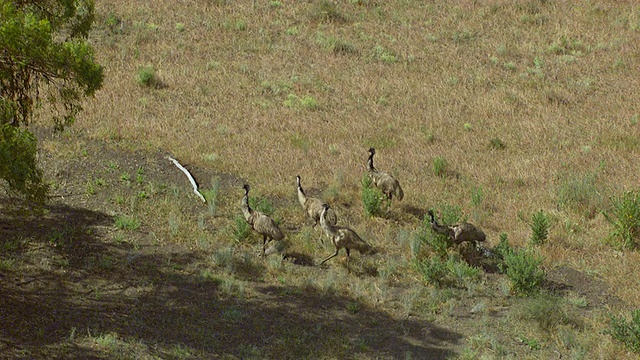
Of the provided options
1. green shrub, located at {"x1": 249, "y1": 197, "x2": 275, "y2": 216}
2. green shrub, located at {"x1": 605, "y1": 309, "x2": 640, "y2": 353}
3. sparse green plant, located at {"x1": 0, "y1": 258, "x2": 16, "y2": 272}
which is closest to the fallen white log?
green shrub, located at {"x1": 249, "y1": 197, "x2": 275, "y2": 216}

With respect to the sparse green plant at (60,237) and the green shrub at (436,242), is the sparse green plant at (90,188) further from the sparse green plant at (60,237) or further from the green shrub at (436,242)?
the green shrub at (436,242)

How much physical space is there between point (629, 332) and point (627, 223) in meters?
4.30

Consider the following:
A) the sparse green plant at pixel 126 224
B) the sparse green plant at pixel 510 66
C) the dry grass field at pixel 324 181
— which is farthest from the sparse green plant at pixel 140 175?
the sparse green plant at pixel 510 66

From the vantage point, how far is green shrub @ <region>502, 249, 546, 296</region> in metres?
14.2

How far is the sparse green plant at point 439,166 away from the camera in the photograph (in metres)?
19.8

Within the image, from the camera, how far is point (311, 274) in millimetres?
15008

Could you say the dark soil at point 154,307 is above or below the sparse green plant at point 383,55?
below

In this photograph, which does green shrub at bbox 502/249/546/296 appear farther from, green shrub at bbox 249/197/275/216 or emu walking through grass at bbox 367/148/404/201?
green shrub at bbox 249/197/275/216

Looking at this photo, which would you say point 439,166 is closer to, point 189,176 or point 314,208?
point 314,208

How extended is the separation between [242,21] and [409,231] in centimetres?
1696

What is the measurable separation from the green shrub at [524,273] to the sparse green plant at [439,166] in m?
5.43

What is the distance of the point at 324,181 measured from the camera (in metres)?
19.0

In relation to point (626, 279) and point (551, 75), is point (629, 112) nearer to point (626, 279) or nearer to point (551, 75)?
point (551, 75)

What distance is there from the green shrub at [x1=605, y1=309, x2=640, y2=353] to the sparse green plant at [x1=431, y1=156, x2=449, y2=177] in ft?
25.0
